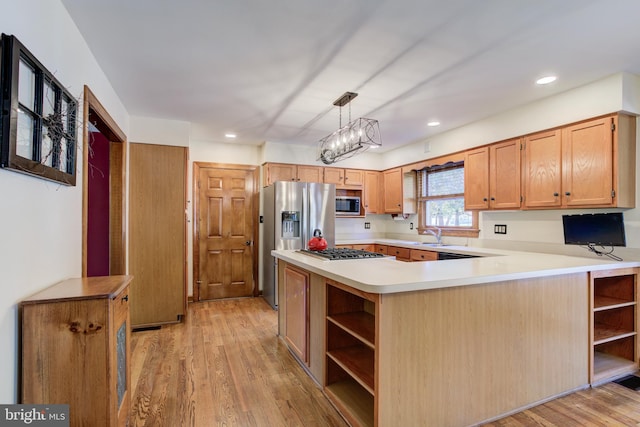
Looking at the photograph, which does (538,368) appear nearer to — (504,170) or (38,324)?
(504,170)

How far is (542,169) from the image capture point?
10.4ft

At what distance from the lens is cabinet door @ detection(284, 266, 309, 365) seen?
2559 mm

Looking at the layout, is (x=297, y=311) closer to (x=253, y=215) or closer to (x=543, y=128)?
(x=253, y=215)

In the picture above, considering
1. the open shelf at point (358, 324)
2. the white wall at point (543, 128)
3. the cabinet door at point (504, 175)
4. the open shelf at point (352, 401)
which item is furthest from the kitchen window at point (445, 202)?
the open shelf at point (352, 401)

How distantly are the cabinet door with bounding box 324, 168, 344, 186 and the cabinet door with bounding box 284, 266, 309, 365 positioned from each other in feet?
8.26

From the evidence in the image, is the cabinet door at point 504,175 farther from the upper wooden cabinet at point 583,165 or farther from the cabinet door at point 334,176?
the cabinet door at point 334,176

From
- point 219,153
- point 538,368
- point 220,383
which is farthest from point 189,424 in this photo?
point 219,153

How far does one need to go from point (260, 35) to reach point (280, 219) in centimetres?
271

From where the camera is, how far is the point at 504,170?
3562 mm

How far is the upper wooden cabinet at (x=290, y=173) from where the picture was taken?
492 cm

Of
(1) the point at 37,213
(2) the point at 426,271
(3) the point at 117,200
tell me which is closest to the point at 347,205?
(3) the point at 117,200

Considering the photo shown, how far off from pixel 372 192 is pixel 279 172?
69.5 inches

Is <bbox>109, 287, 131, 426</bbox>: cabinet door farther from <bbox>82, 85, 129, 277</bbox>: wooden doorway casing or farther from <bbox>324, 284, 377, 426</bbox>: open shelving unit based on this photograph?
<bbox>82, 85, 129, 277</bbox>: wooden doorway casing

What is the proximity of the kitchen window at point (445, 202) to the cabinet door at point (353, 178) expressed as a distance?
97 centimetres
